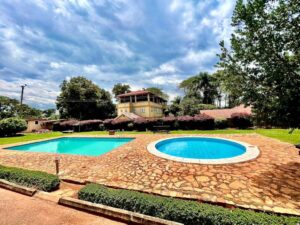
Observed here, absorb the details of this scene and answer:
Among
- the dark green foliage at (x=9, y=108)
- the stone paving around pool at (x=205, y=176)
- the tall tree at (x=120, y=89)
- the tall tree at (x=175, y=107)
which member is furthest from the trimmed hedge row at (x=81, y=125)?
the tall tree at (x=120, y=89)

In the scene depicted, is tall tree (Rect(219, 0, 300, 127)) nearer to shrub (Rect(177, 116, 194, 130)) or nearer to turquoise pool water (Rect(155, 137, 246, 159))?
turquoise pool water (Rect(155, 137, 246, 159))

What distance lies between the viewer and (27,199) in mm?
4547

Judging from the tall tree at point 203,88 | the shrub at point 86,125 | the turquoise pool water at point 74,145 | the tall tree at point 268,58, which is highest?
the tall tree at point 203,88

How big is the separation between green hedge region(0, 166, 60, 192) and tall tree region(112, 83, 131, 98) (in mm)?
47939

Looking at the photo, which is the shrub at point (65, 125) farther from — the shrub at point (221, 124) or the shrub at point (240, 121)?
the shrub at point (240, 121)

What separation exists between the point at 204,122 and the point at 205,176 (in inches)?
633

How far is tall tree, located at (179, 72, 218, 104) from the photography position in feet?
142

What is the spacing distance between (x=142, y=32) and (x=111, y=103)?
3159 cm

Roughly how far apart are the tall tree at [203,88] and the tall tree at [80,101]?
930 inches

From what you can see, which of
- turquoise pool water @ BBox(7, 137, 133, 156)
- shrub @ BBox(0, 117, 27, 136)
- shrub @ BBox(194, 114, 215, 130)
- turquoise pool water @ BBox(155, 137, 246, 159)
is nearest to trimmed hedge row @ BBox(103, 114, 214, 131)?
shrub @ BBox(194, 114, 215, 130)

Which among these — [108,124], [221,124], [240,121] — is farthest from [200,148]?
[108,124]

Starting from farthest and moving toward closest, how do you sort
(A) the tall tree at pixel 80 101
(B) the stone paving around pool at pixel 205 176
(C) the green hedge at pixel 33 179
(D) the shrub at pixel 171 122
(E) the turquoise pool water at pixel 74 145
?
1. (A) the tall tree at pixel 80 101
2. (D) the shrub at pixel 171 122
3. (E) the turquoise pool water at pixel 74 145
4. (C) the green hedge at pixel 33 179
5. (B) the stone paving around pool at pixel 205 176

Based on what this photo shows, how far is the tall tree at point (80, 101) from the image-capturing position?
36.2 meters

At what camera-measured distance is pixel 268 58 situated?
18.2ft
